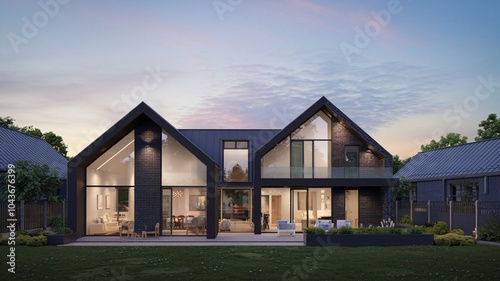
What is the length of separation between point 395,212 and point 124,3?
2261cm

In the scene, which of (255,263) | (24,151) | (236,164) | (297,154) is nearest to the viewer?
(255,263)

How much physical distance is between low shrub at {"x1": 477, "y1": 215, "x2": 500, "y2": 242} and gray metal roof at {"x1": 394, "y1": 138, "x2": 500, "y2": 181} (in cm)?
567

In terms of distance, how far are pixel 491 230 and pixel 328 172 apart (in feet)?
27.7

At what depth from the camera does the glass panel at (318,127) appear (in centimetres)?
3090

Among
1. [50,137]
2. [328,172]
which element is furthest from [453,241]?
[50,137]

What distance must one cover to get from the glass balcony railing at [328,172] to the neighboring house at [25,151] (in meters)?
15.8

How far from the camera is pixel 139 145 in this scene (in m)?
27.3

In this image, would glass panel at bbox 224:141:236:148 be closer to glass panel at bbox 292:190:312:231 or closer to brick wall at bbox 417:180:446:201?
glass panel at bbox 292:190:312:231

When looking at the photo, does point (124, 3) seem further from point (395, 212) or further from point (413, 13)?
point (395, 212)

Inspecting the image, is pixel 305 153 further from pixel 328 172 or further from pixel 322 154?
pixel 328 172

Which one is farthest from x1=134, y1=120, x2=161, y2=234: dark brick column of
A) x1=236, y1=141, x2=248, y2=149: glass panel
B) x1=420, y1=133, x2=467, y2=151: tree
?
x1=420, y1=133, x2=467, y2=151: tree

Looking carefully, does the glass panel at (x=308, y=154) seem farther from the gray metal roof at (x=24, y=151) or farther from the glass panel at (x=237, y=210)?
the gray metal roof at (x=24, y=151)

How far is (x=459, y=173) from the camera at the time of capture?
34.6m

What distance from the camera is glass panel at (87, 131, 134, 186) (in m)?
27.3
